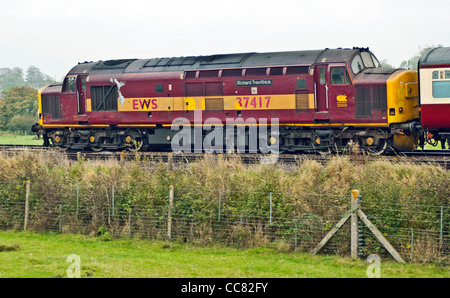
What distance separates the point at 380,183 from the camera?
616 inches

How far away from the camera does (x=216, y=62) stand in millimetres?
28484

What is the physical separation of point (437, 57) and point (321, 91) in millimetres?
5079

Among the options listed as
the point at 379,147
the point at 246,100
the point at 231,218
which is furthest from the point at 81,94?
the point at 231,218

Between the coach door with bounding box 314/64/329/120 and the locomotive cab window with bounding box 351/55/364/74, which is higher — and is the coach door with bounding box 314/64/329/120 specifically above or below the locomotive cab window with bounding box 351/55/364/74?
below

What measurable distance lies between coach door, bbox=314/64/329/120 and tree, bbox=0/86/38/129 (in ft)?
181

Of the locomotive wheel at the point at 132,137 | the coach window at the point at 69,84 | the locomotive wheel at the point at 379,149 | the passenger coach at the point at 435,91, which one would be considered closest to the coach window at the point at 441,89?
the passenger coach at the point at 435,91

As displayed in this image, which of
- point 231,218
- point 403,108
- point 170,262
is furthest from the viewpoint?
point 403,108

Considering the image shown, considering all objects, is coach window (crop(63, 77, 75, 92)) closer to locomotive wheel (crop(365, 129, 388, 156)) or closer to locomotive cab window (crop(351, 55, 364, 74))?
locomotive cab window (crop(351, 55, 364, 74))

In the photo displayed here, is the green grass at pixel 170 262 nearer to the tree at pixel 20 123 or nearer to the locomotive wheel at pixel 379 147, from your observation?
the locomotive wheel at pixel 379 147

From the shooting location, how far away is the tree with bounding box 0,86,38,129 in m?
72.6

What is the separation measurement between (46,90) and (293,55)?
1507 cm

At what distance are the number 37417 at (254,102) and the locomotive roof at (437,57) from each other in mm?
7088

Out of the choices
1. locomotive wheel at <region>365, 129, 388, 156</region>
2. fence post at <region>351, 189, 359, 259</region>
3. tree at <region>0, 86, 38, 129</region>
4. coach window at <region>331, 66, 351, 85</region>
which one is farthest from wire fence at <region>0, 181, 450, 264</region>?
tree at <region>0, 86, 38, 129</region>

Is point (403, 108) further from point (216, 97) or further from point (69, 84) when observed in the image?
point (69, 84)
